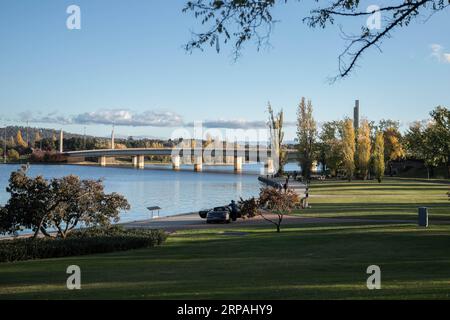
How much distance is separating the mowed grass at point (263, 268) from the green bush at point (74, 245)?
992 mm

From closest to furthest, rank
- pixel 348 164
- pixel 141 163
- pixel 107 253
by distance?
pixel 107 253
pixel 348 164
pixel 141 163

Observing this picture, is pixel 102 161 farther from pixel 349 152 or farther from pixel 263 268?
pixel 263 268

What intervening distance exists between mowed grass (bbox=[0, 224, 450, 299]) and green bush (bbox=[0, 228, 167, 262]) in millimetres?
992

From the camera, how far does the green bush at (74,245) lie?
20.4 metres

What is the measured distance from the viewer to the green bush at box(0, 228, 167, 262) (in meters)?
20.4

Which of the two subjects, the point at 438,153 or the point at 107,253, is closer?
the point at 107,253

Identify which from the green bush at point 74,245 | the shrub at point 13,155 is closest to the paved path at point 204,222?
the green bush at point 74,245

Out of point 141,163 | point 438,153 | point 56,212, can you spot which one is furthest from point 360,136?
point 141,163

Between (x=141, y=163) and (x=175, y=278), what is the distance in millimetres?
155840

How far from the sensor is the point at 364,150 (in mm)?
86000

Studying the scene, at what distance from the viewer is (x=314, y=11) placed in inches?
463

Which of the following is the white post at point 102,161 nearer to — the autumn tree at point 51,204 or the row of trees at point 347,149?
the row of trees at point 347,149

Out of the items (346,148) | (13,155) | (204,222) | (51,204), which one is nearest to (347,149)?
(346,148)
